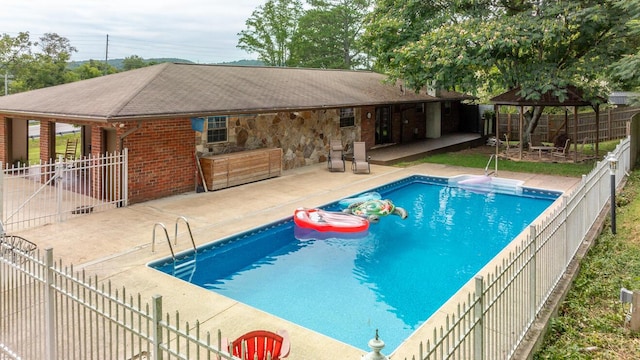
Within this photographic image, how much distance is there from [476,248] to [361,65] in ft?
140

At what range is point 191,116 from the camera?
1248 cm

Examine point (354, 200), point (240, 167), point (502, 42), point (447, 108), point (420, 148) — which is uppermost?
point (502, 42)

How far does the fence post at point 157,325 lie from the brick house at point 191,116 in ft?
27.9

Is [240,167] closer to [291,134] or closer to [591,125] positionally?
[291,134]

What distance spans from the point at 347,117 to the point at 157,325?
1783 cm

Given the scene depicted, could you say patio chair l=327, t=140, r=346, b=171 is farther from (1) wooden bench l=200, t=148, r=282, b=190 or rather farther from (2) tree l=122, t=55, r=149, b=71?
(2) tree l=122, t=55, r=149, b=71

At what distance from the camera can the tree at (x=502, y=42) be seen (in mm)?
15961

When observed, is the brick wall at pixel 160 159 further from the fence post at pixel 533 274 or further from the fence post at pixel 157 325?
the fence post at pixel 533 274

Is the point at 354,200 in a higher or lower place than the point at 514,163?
lower

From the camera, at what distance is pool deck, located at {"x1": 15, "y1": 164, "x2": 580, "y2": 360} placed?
575cm

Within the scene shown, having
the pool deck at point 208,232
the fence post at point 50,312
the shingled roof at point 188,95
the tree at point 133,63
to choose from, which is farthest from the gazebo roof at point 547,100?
the tree at point 133,63

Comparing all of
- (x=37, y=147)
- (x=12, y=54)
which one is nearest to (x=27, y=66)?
(x=12, y=54)

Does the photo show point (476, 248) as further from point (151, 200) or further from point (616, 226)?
point (151, 200)

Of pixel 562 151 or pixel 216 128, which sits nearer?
pixel 216 128
